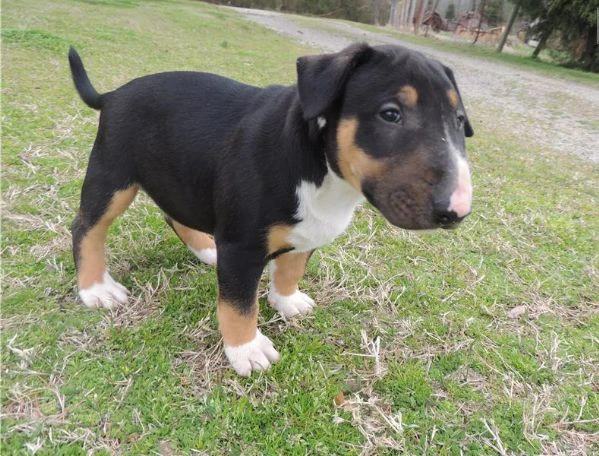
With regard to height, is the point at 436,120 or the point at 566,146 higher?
the point at 436,120

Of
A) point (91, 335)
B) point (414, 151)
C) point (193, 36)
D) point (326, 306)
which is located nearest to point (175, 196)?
point (91, 335)

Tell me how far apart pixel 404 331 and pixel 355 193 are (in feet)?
4.04

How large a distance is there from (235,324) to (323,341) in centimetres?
68

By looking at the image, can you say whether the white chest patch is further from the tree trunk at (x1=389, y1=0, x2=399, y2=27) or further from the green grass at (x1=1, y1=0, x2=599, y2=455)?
the tree trunk at (x1=389, y1=0, x2=399, y2=27)

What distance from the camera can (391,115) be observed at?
2.07m

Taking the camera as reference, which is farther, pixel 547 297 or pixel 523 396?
pixel 547 297

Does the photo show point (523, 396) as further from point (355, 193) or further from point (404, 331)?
point (355, 193)

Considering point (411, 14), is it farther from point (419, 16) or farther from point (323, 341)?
point (323, 341)

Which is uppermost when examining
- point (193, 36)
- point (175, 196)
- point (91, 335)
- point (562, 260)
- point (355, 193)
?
point (355, 193)

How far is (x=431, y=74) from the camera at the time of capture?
84.6 inches

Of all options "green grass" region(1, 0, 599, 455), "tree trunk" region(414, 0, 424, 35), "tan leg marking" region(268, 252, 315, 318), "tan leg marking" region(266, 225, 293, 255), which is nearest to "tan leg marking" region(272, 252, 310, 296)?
"tan leg marking" region(268, 252, 315, 318)

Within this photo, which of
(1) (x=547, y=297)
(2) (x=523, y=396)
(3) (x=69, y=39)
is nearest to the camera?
(2) (x=523, y=396)

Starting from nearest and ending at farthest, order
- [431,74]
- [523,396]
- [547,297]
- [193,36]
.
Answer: [431,74] → [523,396] → [547,297] → [193,36]

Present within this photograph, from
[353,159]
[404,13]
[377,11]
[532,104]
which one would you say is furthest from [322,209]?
[404,13]
